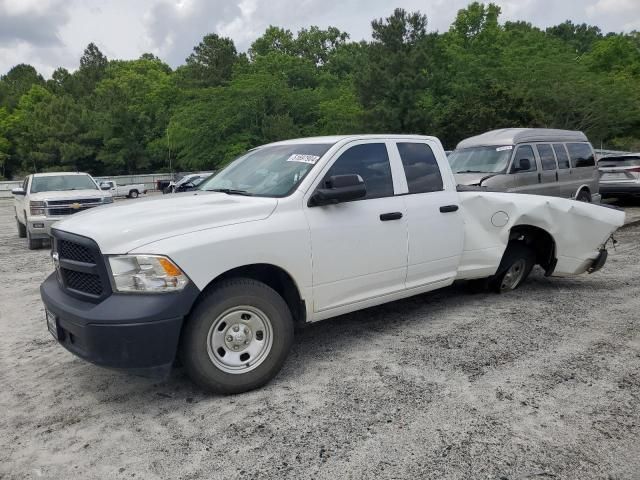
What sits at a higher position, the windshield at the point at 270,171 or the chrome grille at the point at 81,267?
the windshield at the point at 270,171

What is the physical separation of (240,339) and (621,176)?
13771 mm

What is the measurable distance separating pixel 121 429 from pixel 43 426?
20.7 inches

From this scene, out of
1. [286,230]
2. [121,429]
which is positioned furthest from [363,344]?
[121,429]

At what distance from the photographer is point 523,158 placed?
10414mm

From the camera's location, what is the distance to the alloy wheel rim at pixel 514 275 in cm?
614

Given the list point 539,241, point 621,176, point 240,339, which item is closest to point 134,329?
point 240,339

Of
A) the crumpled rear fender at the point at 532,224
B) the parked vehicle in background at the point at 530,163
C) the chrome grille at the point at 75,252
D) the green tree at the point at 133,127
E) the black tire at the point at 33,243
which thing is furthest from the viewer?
the green tree at the point at 133,127

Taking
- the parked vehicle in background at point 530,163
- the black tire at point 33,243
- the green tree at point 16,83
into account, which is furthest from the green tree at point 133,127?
the parked vehicle in background at point 530,163

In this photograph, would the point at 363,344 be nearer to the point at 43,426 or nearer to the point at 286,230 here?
the point at 286,230

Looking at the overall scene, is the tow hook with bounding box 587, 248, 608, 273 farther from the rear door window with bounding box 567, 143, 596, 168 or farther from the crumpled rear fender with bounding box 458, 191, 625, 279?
the rear door window with bounding box 567, 143, 596, 168

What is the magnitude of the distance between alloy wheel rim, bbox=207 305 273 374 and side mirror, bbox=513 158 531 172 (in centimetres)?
797

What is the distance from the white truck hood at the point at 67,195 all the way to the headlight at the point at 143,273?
8920 mm

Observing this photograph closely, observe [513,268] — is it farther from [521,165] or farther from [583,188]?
[583,188]

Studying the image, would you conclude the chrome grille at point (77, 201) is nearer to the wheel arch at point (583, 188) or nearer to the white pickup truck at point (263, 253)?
the white pickup truck at point (263, 253)
